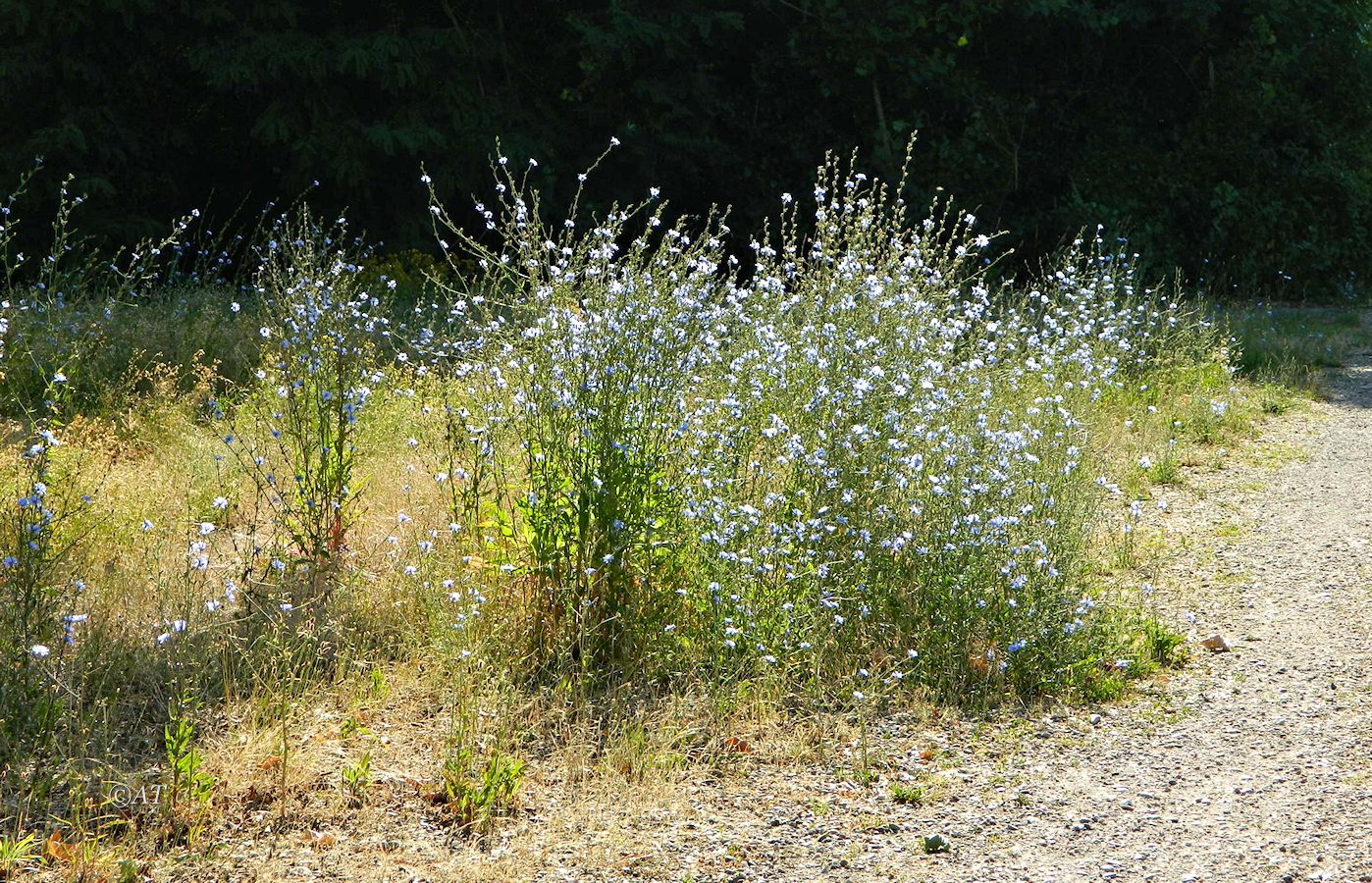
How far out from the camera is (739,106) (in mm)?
13148

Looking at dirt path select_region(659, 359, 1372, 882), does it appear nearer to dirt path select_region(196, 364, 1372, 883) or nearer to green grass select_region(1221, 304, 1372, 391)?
dirt path select_region(196, 364, 1372, 883)

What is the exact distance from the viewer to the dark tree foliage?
10.9m

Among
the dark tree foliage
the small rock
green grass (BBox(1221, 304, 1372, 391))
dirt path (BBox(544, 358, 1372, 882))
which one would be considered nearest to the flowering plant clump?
dirt path (BBox(544, 358, 1372, 882))

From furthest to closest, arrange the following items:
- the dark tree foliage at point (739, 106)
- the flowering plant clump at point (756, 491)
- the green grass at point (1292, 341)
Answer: the dark tree foliage at point (739, 106)
the green grass at point (1292, 341)
the flowering plant clump at point (756, 491)

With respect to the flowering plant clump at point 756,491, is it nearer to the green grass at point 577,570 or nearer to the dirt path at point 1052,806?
the green grass at point 577,570

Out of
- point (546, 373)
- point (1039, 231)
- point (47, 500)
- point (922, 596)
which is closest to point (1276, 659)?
point (922, 596)

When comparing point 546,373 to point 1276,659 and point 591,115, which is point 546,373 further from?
point 591,115

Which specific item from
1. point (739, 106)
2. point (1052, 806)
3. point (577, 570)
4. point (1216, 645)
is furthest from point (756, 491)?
point (739, 106)

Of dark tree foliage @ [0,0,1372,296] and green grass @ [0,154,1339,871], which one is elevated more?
dark tree foliage @ [0,0,1372,296]

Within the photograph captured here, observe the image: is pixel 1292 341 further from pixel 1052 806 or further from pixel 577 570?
pixel 577 570

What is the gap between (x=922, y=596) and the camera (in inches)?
177

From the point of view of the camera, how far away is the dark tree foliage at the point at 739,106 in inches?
429

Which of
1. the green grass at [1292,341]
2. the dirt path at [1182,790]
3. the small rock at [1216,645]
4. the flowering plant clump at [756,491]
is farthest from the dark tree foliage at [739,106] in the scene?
the dirt path at [1182,790]

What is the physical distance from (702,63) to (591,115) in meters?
1.34
